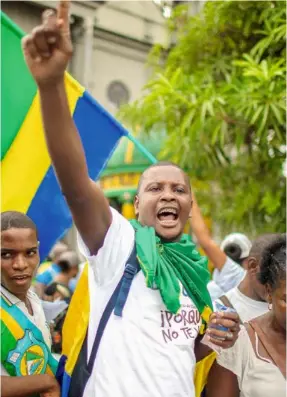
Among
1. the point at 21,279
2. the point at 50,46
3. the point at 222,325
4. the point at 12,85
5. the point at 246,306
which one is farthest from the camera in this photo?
the point at 12,85

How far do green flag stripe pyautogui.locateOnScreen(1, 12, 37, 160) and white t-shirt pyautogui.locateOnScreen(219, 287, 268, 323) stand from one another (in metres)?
1.57

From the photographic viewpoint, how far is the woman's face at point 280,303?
2.06 m

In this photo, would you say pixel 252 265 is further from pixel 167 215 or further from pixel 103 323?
pixel 103 323

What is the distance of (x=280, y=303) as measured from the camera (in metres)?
2.07

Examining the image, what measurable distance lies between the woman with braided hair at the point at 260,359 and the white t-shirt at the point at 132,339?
197 millimetres

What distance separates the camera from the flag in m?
3.54

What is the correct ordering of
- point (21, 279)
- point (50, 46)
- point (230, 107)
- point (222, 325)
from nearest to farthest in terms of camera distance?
point (50, 46) < point (222, 325) < point (21, 279) < point (230, 107)

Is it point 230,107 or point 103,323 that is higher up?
point 230,107

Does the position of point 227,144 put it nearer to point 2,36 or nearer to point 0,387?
point 2,36

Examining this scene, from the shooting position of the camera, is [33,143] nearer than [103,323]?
No

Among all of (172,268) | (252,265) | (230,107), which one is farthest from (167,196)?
(230,107)

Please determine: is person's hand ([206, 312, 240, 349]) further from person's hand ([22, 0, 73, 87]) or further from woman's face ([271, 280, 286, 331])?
person's hand ([22, 0, 73, 87])

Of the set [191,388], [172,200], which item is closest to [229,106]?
[172,200]

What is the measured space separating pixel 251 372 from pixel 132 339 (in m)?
0.50
